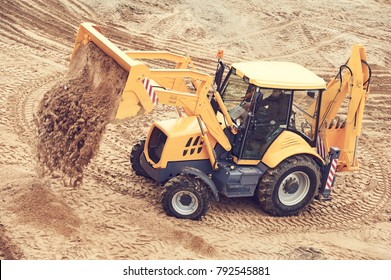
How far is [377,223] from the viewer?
30.0ft

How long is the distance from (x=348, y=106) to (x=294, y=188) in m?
1.51

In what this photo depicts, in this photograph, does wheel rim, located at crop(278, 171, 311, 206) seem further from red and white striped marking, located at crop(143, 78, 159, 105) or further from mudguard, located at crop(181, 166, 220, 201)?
red and white striped marking, located at crop(143, 78, 159, 105)

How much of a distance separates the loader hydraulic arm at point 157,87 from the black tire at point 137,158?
49.2 inches

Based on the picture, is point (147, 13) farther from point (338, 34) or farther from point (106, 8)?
point (338, 34)

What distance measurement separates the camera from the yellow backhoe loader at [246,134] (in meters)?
8.25

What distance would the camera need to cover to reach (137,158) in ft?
30.8

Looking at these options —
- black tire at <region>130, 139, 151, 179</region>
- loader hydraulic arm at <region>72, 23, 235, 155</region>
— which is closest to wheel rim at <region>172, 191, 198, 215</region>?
loader hydraulic arm at <region>72, 23, 235, 155</region>

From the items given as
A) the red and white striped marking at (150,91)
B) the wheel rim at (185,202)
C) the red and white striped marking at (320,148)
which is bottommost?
the wheel rim at (185,202)

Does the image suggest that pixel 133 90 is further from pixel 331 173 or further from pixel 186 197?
pixel 331 173

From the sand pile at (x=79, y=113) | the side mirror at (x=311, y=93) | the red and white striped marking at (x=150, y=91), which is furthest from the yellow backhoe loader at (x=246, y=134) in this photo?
the sand pile at (x=79, y=113)

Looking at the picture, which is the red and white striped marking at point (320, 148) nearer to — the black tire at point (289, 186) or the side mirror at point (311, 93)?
the black tire at point (289, 186)

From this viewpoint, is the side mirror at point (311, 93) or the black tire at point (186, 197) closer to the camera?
the black tire at point (186, 197)

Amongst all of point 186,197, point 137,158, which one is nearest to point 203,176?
point 186,197

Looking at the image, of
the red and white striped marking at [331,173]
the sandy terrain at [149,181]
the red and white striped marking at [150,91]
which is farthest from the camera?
the red and white striped marking at [331,173]
